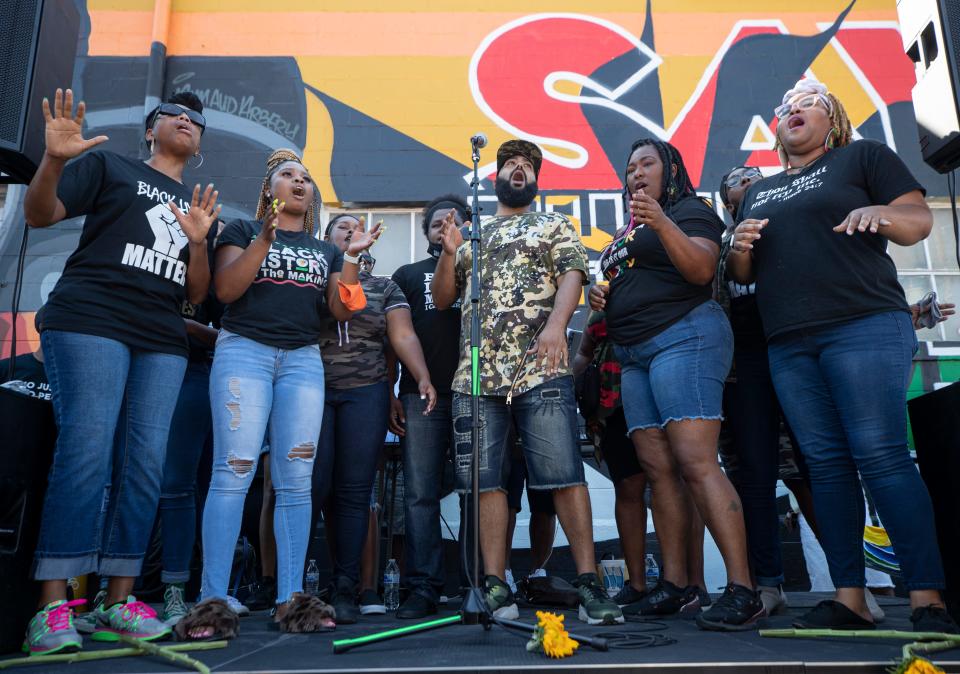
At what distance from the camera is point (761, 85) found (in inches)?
223

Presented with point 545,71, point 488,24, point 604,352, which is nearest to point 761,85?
point 545,71

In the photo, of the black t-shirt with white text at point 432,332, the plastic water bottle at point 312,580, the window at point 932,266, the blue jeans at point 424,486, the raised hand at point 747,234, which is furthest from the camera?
the window at point 932,266

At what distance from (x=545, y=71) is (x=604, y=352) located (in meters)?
3.28

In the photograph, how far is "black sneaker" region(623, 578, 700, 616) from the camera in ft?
8.59

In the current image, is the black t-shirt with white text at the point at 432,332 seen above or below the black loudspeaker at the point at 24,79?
below

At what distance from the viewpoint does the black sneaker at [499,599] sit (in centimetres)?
233

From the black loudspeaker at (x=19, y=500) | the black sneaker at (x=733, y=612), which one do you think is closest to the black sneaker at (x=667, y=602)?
the black sneaker at (x=733, y=612)

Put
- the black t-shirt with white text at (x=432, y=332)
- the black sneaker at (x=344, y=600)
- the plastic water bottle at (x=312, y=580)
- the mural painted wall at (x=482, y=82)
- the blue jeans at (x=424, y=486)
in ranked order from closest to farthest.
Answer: the black sneaker at (x=344, y=600) → the blue jeans at (x=424, y=486) → the black t-shirt with white text at (x=432, y=332) → the plastic water bottle at (x=312, y=580) → the mural painted wall at (x=482, y=82)

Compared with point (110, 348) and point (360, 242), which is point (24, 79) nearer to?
point (110, 348)

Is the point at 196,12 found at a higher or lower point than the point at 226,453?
higher

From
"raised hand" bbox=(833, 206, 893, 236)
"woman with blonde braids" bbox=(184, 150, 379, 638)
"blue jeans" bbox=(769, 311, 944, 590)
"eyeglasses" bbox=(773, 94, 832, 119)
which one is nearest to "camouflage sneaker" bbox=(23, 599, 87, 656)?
"woman with blonde braids" bbox=(184, 150, 379, 638)

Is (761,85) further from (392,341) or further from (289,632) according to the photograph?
(289,632)

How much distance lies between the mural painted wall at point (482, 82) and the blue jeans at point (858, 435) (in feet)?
10.2

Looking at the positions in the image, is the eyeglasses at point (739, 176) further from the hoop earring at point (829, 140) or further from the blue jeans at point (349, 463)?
→ the blue jeans at point (349, 463)
